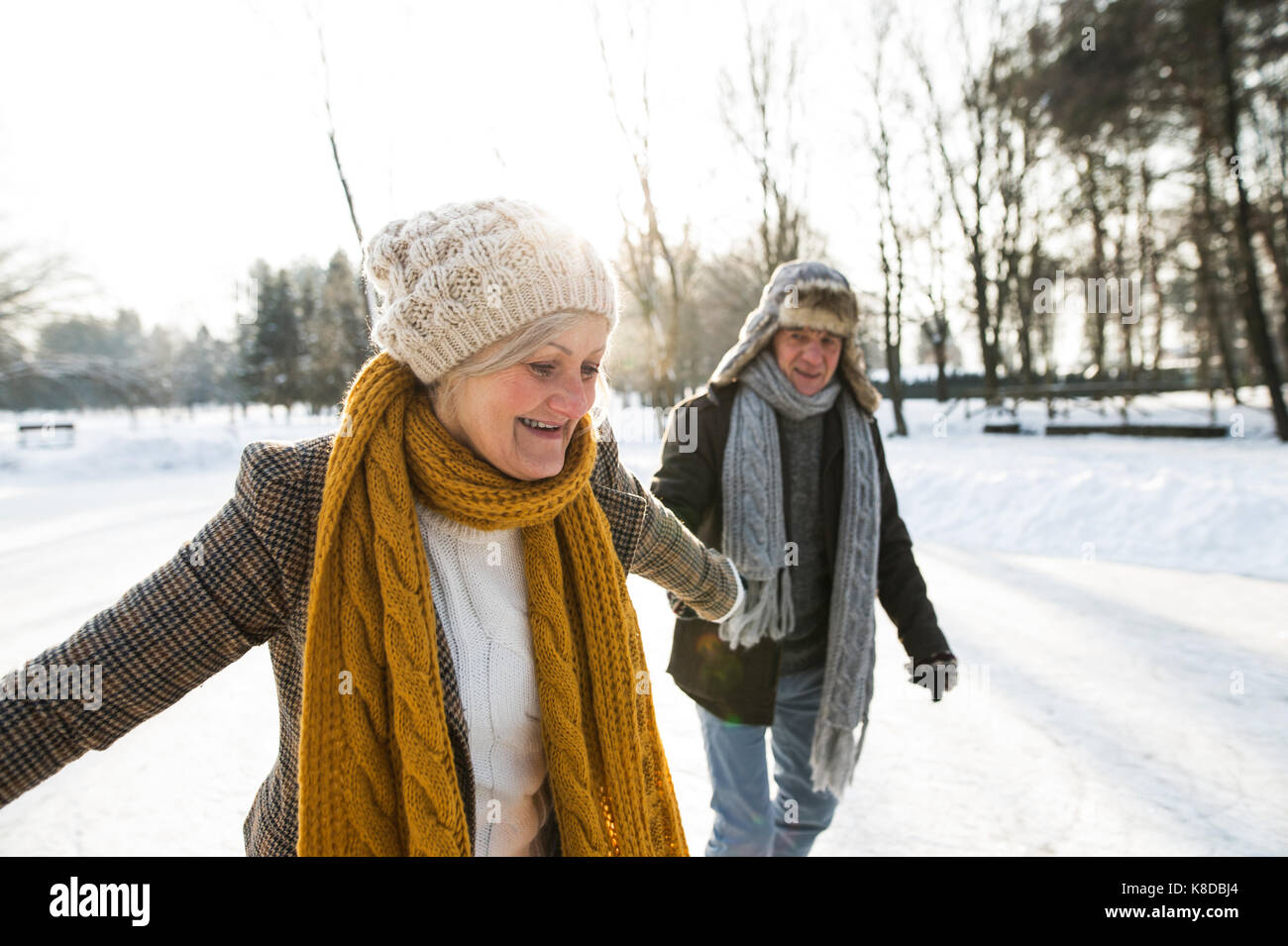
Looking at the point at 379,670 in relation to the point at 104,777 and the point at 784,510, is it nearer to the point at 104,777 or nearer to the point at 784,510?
the point at 784,510

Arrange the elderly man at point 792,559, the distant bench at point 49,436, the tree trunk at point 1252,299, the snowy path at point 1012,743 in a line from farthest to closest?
the distant bench at point 49,436
the tree trunk at point 1252,299
the snowy path at point 1012,743
the elderly man at point 792,559

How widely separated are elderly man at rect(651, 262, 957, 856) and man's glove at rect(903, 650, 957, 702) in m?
0.02

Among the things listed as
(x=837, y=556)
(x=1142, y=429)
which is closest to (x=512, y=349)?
(x=837, y=556)

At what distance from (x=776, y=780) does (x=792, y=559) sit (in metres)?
0.76

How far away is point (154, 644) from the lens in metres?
0.96

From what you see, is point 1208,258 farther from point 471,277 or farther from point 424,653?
point 424,653

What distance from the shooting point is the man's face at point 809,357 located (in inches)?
94.3

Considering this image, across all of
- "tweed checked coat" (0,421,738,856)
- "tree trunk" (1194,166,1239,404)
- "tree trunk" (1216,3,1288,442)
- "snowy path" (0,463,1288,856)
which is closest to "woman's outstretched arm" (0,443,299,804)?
"tweed checked coat" (0,421,738,856)

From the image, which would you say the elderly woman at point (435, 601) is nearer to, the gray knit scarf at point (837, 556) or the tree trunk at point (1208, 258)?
the gray knit scarf at point (837, 556)

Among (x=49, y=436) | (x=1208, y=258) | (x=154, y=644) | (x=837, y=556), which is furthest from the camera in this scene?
(x=49, y=436)

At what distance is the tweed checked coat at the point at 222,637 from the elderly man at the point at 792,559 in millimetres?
1232

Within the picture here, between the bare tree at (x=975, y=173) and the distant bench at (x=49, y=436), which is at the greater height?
the bare tree at (x=975, y=173)

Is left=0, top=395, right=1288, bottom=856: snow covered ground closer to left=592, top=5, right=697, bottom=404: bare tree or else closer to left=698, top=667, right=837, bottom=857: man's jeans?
left=698, top=667, right=837, bottom=857: man's jeans

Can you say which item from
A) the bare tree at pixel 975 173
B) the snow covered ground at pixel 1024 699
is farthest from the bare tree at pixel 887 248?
the snow covered ground at pixel 1024 699
